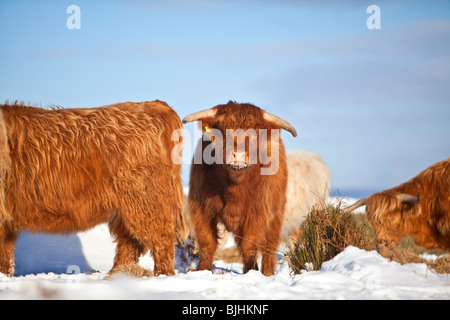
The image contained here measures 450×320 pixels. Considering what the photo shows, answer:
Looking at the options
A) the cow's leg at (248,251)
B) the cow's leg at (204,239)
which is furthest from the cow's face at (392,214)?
the cow's leg at (204,239)

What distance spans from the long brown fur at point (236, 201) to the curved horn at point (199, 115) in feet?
0.16

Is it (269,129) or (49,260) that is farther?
(49,260)

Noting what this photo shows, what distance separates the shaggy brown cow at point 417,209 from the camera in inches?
259

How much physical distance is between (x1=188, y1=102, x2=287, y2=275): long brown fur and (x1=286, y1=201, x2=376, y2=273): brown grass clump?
580 millimetres

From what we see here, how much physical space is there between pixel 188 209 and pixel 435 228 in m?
3.33

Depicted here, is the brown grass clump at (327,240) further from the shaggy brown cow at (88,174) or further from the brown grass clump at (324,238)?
the shaggy brown cow at (88,174)

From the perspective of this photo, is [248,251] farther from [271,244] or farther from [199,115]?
[199,115]

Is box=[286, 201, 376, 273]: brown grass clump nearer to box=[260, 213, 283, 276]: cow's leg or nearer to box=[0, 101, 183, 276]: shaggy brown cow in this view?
box=[260, 213, 283, 276]: cow's leg

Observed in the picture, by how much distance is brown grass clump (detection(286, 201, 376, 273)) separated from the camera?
4633 millimetres

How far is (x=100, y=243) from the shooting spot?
8930 millimetres

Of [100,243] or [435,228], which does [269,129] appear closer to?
[435,228]

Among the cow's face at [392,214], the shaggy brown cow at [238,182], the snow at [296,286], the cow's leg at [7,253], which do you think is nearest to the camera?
the snow at [296,286]
